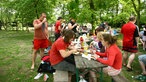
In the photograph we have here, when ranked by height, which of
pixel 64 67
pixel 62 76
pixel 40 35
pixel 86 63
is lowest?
pixel 62 76

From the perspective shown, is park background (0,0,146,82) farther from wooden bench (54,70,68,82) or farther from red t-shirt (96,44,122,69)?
red t-shirt (96,44,122,69)

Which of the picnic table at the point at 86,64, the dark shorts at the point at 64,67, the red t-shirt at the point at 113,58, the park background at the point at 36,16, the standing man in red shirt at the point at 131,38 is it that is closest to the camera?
the picnic table at the point at 86,64

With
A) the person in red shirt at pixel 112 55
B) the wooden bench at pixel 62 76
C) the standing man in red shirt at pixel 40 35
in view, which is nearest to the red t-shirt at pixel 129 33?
the standing man in red shirt at pixel 40 35

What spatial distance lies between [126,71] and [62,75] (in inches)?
104

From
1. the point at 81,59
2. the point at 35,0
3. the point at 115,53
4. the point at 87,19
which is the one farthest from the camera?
the point at 35,0

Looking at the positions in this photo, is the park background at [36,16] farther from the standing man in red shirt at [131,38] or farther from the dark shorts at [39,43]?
the dark shorts at [39,43]

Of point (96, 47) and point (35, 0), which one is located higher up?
point (35, 0)

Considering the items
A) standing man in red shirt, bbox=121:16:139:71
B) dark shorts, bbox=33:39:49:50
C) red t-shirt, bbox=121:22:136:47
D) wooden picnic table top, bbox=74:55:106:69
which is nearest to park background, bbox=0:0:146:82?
standing man in red shirt, bbox=121:16:139:71

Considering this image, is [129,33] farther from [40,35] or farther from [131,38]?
[40,35]

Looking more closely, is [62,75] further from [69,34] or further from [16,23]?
[16,23]

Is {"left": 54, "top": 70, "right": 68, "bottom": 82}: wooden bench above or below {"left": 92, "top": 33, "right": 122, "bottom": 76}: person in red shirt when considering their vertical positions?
below

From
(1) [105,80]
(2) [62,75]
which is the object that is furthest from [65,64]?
(1) [105,80]

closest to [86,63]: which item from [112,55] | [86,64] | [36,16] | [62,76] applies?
[86,64]

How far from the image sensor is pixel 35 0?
53.4 ft
